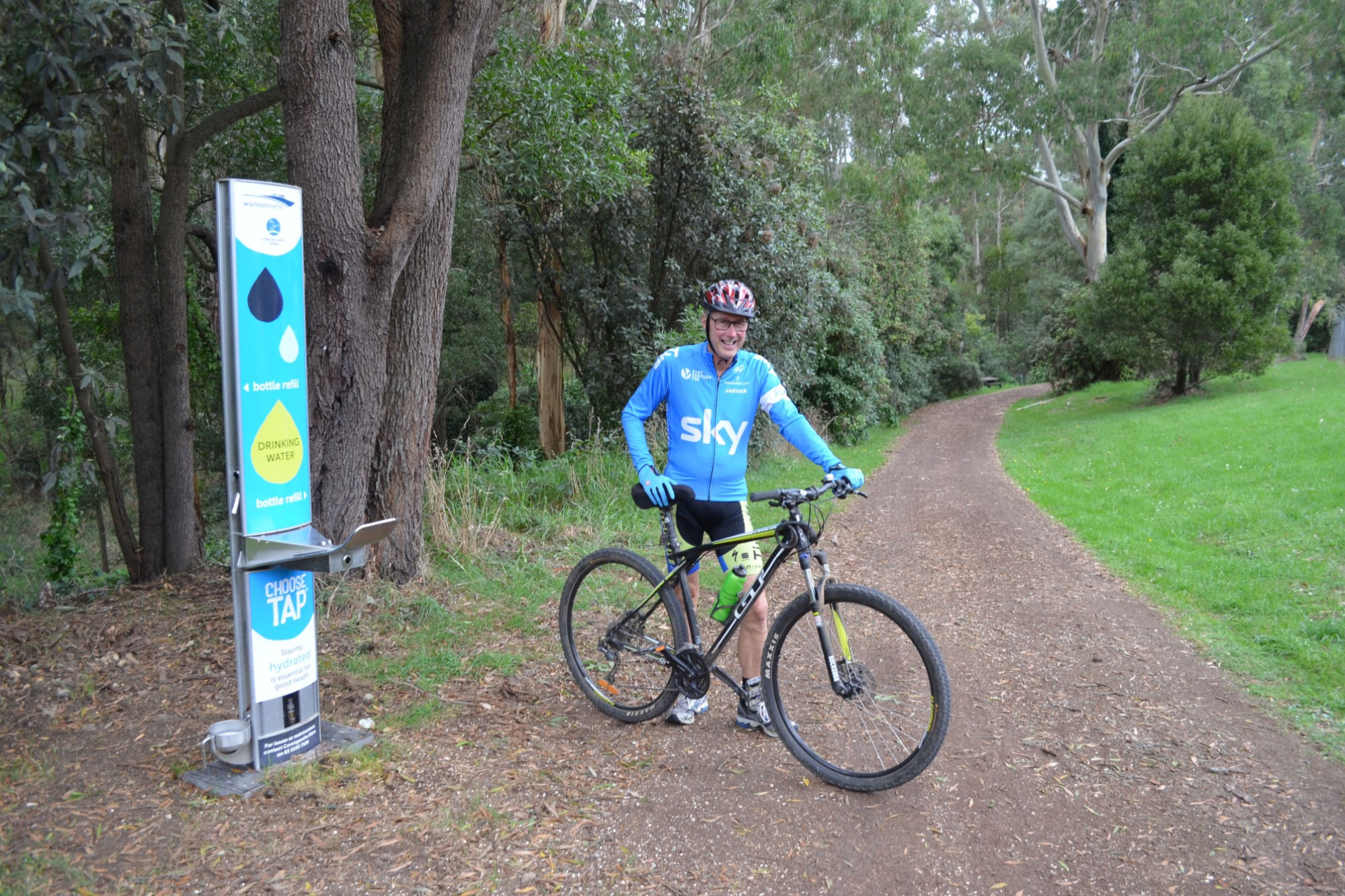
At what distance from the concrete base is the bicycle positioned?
3.92 feet

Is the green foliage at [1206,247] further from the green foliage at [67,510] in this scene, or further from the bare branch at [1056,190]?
the green foliage at [67,510]

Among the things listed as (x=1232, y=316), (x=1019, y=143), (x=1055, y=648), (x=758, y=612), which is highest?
(x=1019, y=143)

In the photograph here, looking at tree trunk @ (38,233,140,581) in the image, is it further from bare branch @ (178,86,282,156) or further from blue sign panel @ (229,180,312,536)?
blue sign panel @ (229,180,312,536)

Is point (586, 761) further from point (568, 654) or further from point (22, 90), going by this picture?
point (22, 90)

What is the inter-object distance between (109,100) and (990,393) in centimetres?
3779

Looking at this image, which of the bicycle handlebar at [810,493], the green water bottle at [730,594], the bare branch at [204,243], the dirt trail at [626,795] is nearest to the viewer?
the dirt trail at [626,795]

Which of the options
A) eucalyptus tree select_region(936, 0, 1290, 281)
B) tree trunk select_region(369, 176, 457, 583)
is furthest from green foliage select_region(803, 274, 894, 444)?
tree trunk select_region(369, 176, 457, 583)

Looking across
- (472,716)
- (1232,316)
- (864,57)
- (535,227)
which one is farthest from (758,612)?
(864,57)

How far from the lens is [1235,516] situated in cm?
928

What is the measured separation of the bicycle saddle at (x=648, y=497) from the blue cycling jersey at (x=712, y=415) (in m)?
0.11

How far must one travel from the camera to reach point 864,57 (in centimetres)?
2334

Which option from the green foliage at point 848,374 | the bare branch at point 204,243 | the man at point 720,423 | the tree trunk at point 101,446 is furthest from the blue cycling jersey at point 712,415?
the green foliage at point 848,374

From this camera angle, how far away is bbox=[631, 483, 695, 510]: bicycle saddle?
13.1 feet

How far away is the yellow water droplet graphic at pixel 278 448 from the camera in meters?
3.70
